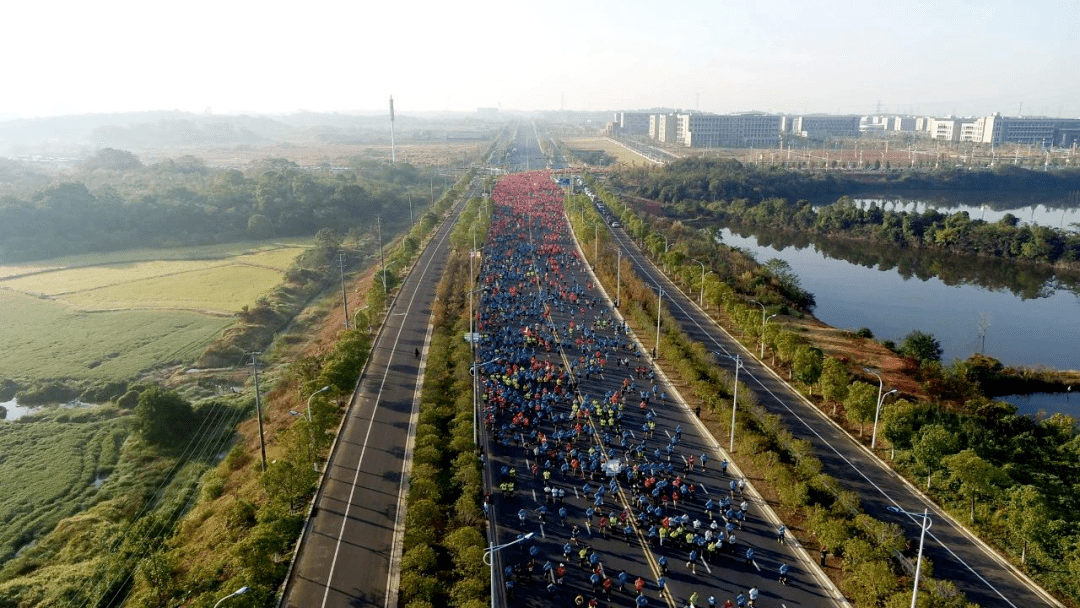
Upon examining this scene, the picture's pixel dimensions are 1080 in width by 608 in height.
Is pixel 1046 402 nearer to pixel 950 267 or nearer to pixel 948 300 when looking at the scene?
pixel 948 300

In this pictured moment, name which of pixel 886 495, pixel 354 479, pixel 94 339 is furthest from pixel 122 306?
pixel 886 495

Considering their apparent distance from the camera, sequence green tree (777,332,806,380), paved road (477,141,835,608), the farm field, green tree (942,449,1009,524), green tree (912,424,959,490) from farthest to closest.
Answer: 1. the farm field
2. green tree (777,332,806,380)
3. green tree (912,424,959,490)
4. green tree (942,449,1009,524)
5. paved road (477,141,835,608)

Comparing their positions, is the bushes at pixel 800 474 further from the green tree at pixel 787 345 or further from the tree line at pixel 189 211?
the tree line at pixel 189 211

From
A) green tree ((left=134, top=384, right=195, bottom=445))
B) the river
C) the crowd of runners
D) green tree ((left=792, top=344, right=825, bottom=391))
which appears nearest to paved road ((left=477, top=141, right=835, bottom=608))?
the crowd of runners

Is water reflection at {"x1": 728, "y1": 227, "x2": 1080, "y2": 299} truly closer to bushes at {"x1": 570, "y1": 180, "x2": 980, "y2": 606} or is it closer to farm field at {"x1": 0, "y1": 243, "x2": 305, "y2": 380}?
bushes at {"x1": 570, "y1": 180, "x2": 980, "y2": 606}

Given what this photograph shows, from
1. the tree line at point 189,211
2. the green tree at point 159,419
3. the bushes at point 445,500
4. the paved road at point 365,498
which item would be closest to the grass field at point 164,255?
the tree line at point 189,211

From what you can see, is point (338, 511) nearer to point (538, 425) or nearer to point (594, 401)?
point (538, 425)

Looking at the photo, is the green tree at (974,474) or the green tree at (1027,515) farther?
the green tree at (974,474)
